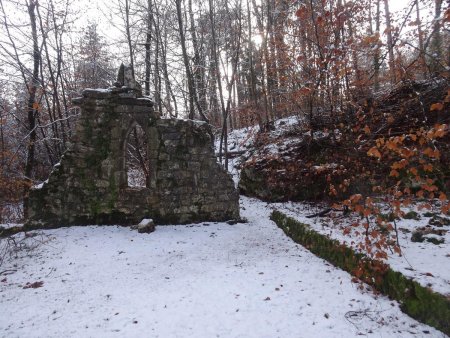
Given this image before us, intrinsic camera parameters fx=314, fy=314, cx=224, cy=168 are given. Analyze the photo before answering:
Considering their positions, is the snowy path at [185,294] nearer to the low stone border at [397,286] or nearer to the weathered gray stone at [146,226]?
the low stone border at [397,286]

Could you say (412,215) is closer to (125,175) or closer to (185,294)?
(185,294)

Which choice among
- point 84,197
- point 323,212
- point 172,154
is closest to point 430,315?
point 323,212

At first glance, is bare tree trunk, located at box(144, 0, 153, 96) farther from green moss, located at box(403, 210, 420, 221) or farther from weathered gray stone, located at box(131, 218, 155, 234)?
green moss, located at box(403, 210, 420, 221)

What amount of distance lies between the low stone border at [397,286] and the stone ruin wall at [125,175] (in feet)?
10.9

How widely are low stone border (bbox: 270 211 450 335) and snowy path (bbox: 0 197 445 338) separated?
4.7 inches

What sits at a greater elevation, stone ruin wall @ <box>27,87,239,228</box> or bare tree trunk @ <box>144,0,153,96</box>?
bare tree trunk @ <box>144,0,153,96</box>

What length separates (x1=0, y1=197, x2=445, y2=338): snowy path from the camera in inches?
143

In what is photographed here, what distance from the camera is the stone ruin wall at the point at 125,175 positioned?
7730 mm

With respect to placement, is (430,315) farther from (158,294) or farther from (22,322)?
(22,322)

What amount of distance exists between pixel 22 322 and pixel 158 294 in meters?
1.69

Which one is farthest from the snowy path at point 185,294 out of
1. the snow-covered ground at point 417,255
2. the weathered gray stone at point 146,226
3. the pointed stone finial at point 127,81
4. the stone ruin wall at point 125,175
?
the pointed stone finial at point 127,81

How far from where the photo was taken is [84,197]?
7836 millimetres

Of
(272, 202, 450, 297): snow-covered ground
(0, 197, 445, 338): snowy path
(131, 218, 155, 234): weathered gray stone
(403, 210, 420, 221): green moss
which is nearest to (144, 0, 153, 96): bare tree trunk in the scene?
(131, 218, 155, 234): weathered gray stone

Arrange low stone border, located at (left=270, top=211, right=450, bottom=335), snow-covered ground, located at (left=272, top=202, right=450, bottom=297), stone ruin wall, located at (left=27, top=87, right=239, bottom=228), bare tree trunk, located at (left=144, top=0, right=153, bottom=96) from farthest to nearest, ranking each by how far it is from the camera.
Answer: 1. bare tree trunk, located at (left=144, top=0, right=153, bottom=96)
2. stone ruin wall, located at (left=27, top=87, right=239, bottom=228)
3. snow-covered ground, located at (left=272, top=202, right=450, bottom=297)
4. low stone border, located at (left=270, top=211, right=450, bottom=335)
